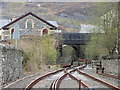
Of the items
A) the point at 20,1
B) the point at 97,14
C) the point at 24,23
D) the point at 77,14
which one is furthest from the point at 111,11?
the point at 20,1

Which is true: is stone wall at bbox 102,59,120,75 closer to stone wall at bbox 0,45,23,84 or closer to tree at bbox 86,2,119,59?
tree at bbox 86,2,119,59

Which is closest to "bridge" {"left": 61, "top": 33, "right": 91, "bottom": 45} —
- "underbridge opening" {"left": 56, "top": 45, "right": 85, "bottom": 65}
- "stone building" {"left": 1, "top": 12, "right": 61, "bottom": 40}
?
"stone building" {"left": 1, "top": 12, "right": 61, "bottom": 40}

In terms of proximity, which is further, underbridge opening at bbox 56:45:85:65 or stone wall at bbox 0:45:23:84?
underbridge opening at bbox 56:45:85:65

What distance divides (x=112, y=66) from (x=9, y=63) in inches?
363

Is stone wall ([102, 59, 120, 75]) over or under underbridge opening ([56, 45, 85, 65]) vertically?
over

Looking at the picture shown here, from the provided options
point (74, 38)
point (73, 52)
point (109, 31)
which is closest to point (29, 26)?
point (74, 38)

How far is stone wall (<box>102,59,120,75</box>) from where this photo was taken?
20016 millimetres

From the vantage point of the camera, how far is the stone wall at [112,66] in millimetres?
20016

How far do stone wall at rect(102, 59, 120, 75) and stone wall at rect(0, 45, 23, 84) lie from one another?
22.0ft

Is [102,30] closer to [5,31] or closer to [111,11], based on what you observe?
[111,11]

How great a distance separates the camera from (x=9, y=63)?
15602 mm

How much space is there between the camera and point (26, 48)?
2612 centimetres

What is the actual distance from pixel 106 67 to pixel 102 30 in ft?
17.6

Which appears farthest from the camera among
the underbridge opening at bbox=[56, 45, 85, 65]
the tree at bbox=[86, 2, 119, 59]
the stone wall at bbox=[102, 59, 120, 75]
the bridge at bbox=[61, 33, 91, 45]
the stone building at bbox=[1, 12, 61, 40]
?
the underbridge opening at bbox=[56, 45, 85, 65]
